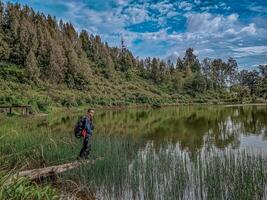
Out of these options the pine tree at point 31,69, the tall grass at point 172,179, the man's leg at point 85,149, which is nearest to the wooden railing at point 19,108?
the pine tree at point 31,69

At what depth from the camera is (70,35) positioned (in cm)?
8412

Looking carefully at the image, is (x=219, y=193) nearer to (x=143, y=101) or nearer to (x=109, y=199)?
(x=109, y=199)

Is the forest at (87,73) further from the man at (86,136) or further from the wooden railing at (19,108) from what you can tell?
the man at (86,136)

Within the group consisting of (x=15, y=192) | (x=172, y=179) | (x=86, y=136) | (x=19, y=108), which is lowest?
(x=172, y=179)

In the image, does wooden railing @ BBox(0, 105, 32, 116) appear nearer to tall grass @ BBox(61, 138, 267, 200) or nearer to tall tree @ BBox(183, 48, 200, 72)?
tall grass @ BBox(61, 138, 267, 200)

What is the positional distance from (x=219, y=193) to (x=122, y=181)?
98.0 inches

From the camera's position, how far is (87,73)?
69000 mm

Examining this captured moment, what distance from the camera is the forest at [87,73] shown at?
53344 mm

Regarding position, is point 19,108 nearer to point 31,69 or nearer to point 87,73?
point 31,69

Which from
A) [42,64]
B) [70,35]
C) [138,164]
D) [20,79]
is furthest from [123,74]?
[138,164]

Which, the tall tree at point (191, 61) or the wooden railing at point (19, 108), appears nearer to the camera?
the wooden railing at point (19, 108)

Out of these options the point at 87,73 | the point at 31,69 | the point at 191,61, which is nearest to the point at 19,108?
→ the point at 31,69

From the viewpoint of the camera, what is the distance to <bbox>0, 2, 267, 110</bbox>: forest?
5334cm

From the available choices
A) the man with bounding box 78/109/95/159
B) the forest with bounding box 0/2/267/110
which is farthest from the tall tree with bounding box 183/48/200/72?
the man with bounding box 78/109/95/159
